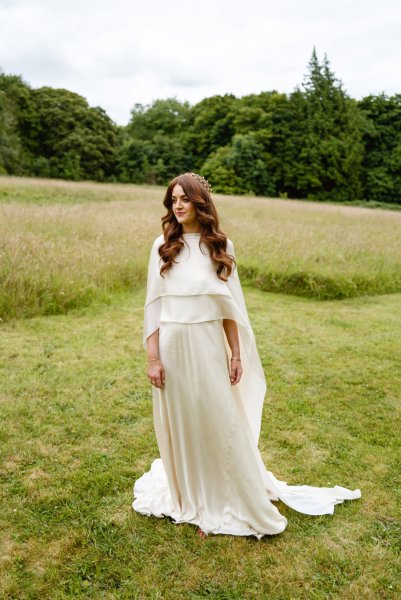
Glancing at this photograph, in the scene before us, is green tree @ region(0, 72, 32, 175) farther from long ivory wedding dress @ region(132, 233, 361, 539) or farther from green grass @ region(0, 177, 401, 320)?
long ivory wedding dress @ region(132, 233, 361, 539)

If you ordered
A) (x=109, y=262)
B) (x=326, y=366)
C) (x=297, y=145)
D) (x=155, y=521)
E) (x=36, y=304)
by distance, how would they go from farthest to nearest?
(x=297, y=145) < (x=109, y=262) < (x=36, y=304) < (x=326, y=366) < (x=155, y=521)

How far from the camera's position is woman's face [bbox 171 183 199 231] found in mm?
2820

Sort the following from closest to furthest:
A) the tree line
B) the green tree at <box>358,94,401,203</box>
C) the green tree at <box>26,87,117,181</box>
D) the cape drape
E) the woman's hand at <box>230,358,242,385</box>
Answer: the cape drape < the woman's hand at <box>230,358,242,385</box> < the tree line < the green tree at <box>26,87,117,181</box> < the green tree at <box>358,94,401,203</box>

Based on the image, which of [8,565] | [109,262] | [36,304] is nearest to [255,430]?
[8,565]

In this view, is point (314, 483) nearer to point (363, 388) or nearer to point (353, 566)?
point (353, 566)

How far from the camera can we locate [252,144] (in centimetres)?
4181

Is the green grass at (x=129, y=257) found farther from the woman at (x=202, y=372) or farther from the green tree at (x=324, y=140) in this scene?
the green tree at (x=324, y=140)

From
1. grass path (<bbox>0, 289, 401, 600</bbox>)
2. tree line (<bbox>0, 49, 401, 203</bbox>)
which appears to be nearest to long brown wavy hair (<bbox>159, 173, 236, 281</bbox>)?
grass path (<bbox>0, 289, 401, 600</bbox>)

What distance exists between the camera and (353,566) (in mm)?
2850

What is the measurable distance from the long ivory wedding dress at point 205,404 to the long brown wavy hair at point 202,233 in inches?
1.9

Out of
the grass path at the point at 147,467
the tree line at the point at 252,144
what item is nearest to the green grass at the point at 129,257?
the grass path at the point at 147,467

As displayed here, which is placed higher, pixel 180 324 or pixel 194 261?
pixel 194 261

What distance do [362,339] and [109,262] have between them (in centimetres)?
499

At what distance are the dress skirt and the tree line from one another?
125ft
